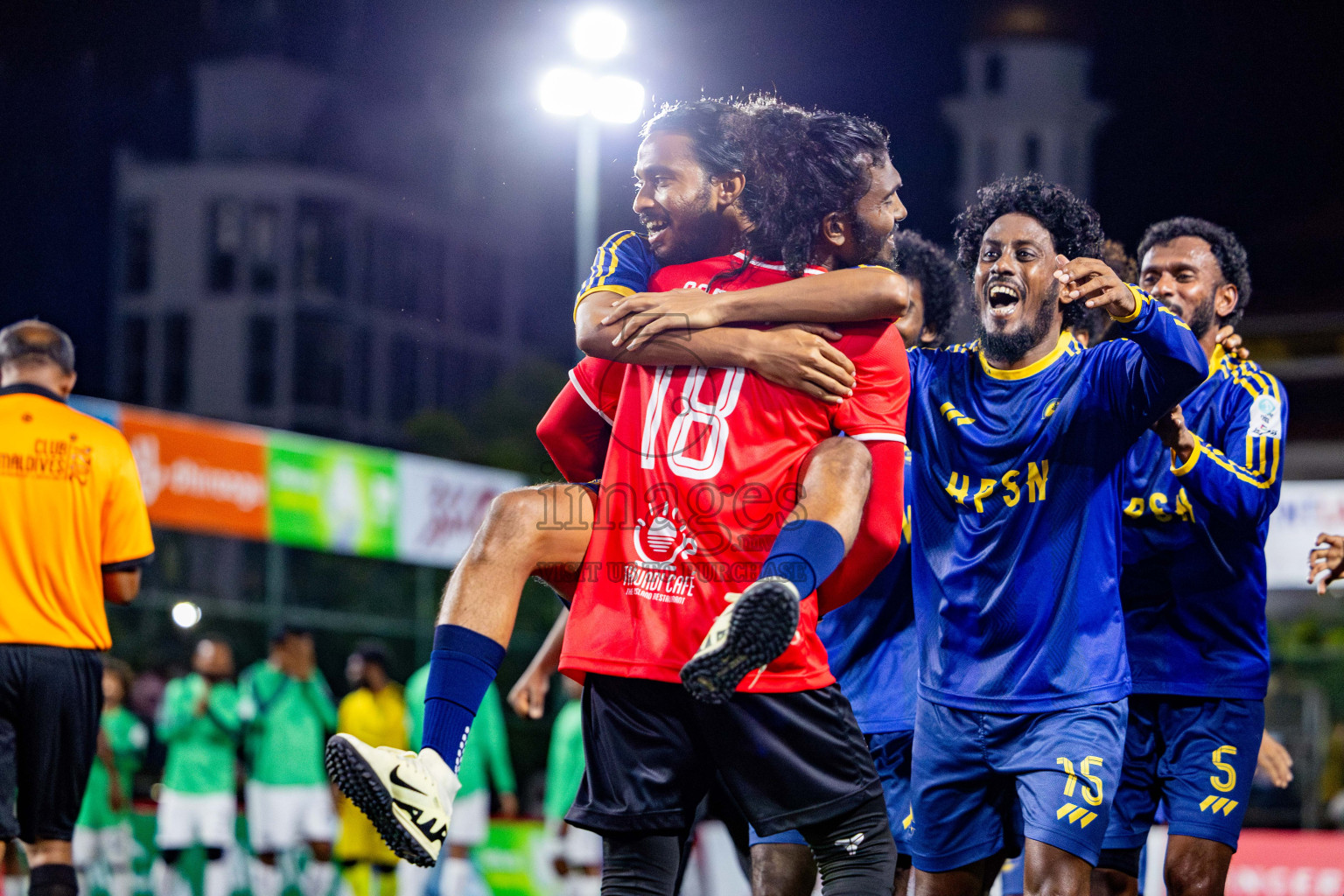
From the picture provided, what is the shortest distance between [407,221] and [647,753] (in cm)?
4860

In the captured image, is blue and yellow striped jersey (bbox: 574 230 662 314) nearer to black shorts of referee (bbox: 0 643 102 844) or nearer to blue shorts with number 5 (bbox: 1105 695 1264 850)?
blue shorts with number 5 (bbox: 1105 695 1264 850)

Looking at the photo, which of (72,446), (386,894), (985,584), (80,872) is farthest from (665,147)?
(80,872)

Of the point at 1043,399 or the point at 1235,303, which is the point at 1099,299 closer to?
the point at 1043,399

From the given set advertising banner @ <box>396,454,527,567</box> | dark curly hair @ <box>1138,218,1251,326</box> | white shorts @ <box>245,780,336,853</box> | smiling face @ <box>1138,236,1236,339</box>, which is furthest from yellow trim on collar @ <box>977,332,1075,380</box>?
advertising banner @ <box>396,454,527,567</box>

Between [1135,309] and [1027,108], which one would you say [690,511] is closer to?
[1135,309]

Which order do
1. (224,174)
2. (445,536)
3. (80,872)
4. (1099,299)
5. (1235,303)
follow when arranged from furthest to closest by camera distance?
1. (224,174)
2. (445,536)
3. (80,872)
4. (1235,303)
5. (1099,299)

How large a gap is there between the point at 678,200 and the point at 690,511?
77cm

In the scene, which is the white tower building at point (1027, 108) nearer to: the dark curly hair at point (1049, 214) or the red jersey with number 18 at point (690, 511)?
the dark curly hair at point (1049, 214)

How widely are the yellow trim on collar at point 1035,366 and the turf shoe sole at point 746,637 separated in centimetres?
167

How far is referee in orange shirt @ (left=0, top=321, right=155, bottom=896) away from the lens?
5.58 m

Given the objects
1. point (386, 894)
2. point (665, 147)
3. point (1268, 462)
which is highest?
point (665, 147)

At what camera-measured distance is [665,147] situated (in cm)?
351

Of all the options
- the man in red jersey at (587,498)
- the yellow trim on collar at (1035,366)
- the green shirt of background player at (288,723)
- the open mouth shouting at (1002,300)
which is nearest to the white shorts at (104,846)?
the green shirt of background player at (288,723)

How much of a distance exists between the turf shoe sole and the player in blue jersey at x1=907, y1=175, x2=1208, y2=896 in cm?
138
